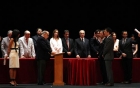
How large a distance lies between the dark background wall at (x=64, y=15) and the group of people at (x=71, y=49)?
320 centimetres

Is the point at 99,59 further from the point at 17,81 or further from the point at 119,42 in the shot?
the point at 17,81

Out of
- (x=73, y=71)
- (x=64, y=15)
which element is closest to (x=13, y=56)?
(x=73, y=71)

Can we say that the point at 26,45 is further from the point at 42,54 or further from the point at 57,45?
the point at 57,45

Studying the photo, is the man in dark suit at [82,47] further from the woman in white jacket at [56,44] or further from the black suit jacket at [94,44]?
the woman in white jacket at [56,44]

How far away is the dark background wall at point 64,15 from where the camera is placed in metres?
14.4

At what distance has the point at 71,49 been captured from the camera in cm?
1077

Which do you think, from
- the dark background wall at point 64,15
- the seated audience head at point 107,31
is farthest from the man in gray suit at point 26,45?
the dark background wall at point 64,15

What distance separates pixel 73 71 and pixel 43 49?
1104 millimetres

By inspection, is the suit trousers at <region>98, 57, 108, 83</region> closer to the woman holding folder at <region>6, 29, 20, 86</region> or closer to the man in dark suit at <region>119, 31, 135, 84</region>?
the man in dark suit at <region>119, 31, 135, 84</region>

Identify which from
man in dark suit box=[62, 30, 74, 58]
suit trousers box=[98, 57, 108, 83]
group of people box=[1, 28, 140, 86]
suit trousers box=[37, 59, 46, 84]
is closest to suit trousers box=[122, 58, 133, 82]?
group of people box=[1, 28, 140, 86]

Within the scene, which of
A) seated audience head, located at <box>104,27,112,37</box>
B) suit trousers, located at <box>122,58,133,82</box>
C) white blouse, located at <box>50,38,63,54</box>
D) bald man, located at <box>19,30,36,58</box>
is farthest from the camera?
white blouse, located at <box>50,38,63,54</box>

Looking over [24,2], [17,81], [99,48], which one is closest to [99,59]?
[99,48]

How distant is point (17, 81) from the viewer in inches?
395

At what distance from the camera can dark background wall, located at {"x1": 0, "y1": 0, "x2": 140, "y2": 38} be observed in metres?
14.4
